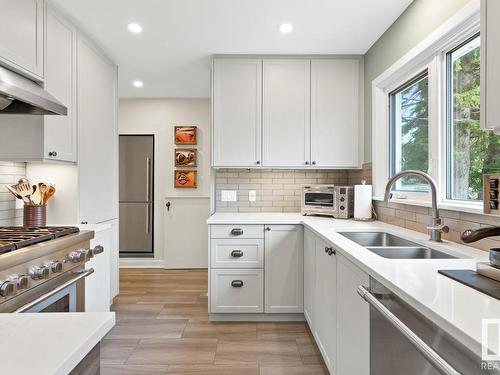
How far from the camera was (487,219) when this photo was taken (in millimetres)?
1577

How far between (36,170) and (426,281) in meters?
2.69

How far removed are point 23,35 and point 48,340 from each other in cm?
216

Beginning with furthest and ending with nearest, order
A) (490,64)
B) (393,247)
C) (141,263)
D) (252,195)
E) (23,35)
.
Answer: (141,263), (252,195), (23,35), (393,247), (490,64)

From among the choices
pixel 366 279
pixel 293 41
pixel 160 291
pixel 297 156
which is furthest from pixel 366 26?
pixel 160 291

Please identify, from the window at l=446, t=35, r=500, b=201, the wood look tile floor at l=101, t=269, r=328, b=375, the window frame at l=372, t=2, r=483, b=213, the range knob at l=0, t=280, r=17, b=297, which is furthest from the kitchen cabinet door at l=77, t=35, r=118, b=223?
the window at l=446, t=35, r=500, b=201

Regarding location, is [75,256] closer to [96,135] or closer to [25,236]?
[25,236]

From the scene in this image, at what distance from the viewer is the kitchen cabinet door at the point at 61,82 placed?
2318mm

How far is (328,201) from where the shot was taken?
10.4ft

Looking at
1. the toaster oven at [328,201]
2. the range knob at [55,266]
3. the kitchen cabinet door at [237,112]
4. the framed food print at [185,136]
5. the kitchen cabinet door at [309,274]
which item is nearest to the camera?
the range knob at [55,266]

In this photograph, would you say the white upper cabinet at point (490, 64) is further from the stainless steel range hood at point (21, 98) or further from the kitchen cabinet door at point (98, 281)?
the kitchen cabinet door at point (98, 281)

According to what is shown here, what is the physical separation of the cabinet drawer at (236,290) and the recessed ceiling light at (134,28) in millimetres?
2042

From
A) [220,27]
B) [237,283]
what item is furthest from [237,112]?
[237,283]

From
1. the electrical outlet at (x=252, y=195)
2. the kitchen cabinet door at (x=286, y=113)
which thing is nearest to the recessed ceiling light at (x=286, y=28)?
the kitchen cabinet door at (x=286, y=113)

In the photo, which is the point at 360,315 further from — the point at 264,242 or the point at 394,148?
the point at 394,148
